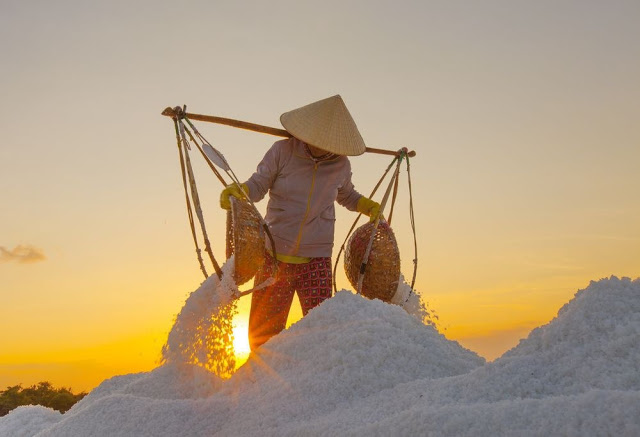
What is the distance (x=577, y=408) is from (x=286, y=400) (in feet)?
3.42

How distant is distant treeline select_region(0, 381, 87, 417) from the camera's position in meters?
4.86

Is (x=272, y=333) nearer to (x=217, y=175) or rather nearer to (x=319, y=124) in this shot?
(x=217, y=175)

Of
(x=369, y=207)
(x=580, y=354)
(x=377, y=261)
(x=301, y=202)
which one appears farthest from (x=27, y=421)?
(x=580, y=354)

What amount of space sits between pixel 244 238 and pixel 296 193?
1.71ft

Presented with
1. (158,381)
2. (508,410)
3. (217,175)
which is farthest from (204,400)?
(508,410)

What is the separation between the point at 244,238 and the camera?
2.95 metres

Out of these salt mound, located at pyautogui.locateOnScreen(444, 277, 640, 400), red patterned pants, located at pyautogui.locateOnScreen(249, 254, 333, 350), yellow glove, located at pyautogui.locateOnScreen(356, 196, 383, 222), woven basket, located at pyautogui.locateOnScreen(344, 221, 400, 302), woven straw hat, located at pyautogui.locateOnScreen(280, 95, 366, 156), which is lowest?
salt mound, located at pyautogui.locateOnScreen(444, 277, 640, 400)

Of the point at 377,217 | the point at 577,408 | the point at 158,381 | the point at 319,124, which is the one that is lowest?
the point at 577,408

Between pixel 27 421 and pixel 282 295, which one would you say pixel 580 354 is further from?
pixel 27 421

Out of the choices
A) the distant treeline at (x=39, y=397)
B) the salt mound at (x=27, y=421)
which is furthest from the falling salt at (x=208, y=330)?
the distant treeline at (x=39, y=397)

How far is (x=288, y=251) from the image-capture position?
3393 mm

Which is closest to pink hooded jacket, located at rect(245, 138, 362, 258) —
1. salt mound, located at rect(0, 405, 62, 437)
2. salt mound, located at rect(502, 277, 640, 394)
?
salt mound, located at rect(502, 277, 640, 394)

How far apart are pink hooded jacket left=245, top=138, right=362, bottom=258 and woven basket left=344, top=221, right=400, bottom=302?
1.46 feet

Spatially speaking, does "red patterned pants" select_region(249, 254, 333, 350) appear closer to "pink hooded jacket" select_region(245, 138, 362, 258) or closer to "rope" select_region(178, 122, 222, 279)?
"pink hooded jacket" select_region(245, 138, 362, 258)
